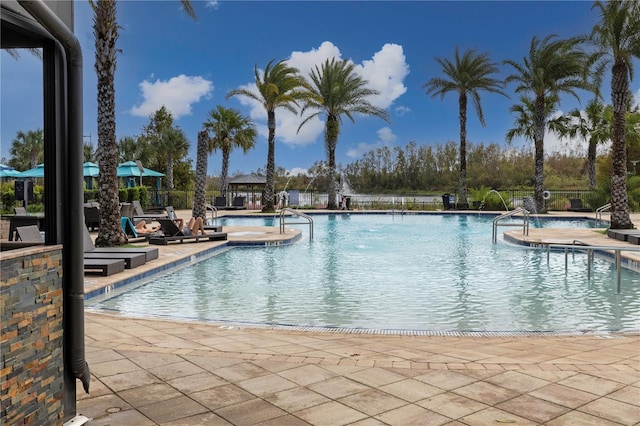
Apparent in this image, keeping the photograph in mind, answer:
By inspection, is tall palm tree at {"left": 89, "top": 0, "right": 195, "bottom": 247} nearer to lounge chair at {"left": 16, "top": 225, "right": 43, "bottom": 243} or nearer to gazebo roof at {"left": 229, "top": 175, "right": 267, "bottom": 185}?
lounge chair at {"left": 16, "top": 225, "right": 43, "bottom": 243}

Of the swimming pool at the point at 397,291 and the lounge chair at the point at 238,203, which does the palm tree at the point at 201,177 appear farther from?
the lounge chair at the point at 238,203

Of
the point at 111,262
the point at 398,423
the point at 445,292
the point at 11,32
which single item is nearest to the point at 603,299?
the point at 445,292

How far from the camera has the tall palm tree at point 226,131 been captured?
37.1m

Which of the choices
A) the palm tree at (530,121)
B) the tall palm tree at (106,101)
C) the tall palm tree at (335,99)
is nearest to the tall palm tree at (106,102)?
the tall palm tree at (106,101)

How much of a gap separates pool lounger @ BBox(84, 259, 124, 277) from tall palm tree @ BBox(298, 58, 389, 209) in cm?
2088

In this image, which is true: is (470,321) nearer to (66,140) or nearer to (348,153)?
(66,140)

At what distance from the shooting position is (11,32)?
272 cm

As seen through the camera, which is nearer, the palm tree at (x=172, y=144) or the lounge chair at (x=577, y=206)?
the lounge chair at (x=577, y=206)

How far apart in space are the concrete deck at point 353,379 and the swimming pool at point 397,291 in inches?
50.5

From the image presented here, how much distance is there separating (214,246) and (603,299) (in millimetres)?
8276

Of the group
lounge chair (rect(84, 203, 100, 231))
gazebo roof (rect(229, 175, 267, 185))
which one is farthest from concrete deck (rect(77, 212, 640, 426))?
gazebo roof (rect(229, 175, 267, 185))

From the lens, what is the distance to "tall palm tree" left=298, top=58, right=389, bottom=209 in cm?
2939

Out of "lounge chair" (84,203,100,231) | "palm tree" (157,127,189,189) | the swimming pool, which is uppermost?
"palm tree" (157,127,189,189)

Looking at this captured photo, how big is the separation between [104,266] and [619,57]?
1417 cm
